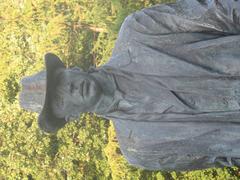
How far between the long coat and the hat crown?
611mm

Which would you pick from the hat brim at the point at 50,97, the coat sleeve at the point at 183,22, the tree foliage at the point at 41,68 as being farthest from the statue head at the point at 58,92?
the tree foliage at the point at 41,68

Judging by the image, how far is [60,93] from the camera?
13.4ft

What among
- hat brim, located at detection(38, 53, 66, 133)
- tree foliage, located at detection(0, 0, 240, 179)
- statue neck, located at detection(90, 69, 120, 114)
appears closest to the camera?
hat brim, located at detection(38, 53, 66, 133)

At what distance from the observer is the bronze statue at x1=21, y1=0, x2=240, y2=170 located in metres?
4.07

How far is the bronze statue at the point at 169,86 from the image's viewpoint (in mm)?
4074

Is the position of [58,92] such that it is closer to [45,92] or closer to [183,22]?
[45,92]

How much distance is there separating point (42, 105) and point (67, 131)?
12456 mm

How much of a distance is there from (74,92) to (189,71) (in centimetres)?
90

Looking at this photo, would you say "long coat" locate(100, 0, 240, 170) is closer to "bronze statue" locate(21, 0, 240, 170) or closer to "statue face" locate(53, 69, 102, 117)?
"bronze statue" locate(21, 0, 240, 170)

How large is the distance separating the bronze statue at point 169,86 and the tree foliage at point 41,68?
10503 millimetres

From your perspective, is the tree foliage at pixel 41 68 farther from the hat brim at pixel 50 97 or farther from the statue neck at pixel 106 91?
the hat brim at pixel 50 97

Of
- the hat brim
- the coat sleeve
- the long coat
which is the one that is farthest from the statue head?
the coat sleeve

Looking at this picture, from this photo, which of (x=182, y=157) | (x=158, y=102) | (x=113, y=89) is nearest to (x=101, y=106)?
(x=113, y=89)

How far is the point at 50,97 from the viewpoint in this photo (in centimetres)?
404
